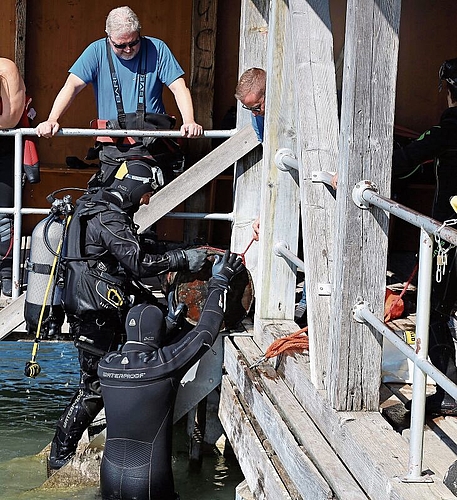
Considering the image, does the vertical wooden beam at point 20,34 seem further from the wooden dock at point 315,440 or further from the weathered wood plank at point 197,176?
the wooden dock at point 315,440

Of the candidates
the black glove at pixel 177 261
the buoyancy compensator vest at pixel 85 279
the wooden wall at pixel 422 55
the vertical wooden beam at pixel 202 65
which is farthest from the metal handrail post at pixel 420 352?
the wooden wall at pixel 422 55

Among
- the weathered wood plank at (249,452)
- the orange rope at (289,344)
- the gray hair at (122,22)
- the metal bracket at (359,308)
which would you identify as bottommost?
the weathered wood plank at (249,452)

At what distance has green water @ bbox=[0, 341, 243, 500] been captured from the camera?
6.18m

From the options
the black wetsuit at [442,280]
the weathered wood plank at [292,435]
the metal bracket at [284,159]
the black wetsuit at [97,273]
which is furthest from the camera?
the black wetsuit at [97,273]

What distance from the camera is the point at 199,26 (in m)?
8.16

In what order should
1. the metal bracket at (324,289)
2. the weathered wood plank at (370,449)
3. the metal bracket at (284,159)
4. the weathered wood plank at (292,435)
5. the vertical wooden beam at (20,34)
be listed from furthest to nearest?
1. the vertical wooden beam at (20,34)
2. the metal bracket at (284,159)
3. the metal bracket at (324,289)
4. the weathered wood plank at (292,435)
5. the weathered wood plank at (370,449)

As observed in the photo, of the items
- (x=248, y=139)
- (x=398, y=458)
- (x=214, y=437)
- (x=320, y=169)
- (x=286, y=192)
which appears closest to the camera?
(x=398, y=458)

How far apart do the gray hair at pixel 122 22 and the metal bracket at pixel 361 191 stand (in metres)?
2.88

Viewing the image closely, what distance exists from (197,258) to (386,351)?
1.51 metres

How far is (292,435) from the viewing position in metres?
3.82

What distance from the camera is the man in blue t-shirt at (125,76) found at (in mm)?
5922

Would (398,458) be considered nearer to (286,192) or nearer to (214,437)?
(286,192)

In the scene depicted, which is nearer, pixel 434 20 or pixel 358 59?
pixel 358 59

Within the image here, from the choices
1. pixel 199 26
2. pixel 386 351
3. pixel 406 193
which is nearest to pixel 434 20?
pixel 406 193
